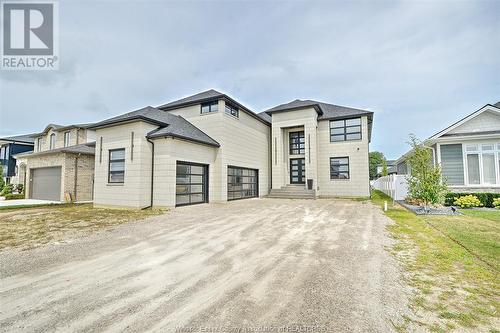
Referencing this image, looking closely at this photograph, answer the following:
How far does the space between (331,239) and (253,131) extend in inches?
526

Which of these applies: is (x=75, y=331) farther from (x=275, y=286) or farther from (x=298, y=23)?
(x=298, y=23)

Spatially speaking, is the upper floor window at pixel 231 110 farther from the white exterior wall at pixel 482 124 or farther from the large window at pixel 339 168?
the white exterior wall at pixel 482 124

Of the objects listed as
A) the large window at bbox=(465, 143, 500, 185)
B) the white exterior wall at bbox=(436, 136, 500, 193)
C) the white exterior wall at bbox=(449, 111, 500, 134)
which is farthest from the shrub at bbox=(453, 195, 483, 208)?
the white exterior wall at bbox=(449, 111, 500, 134)

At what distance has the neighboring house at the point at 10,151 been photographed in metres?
28.0

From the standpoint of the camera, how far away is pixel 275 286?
325 centimetres

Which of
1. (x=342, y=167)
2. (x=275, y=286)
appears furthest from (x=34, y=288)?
(x=342, y=167)

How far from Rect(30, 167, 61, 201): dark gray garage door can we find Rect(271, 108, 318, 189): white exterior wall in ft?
54.5

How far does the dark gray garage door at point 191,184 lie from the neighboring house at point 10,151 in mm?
27663

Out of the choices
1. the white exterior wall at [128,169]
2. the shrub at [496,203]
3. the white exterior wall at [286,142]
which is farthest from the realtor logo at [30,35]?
the shrub at [496,203]

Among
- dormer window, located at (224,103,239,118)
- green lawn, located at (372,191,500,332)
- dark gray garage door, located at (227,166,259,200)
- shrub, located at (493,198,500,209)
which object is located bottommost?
green lawn, located at (372,191,500,332)

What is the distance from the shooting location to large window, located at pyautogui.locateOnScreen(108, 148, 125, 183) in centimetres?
1207

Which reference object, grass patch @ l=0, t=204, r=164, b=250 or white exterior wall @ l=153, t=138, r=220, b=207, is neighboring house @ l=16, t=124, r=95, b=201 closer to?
grass patch @ l=0, t=204, r=164, b=250

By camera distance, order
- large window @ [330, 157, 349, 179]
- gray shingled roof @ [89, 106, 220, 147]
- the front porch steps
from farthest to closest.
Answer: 1. large window @ [330, 157, 349, 179]
2. the front porch steps
3. gray shingled roof @ [89, 106, 220, 147]

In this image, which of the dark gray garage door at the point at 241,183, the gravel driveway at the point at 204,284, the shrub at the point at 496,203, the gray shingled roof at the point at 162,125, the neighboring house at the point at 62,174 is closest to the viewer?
the gravel driveway at the point at 204,284
